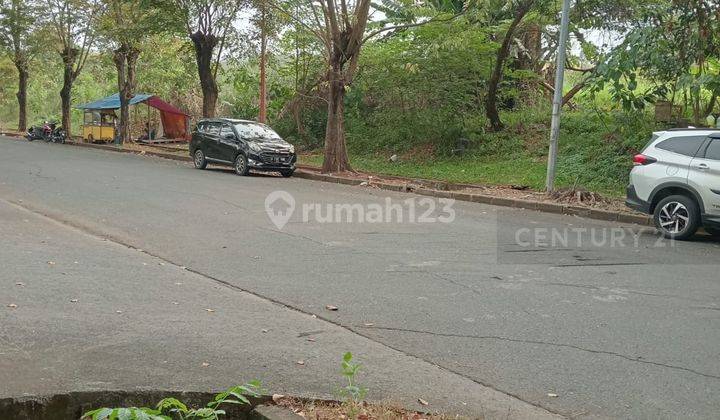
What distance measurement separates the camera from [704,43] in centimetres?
1427

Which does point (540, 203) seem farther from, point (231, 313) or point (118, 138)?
point (118, 138)

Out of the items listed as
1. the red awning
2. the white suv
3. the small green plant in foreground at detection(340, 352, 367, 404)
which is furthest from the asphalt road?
the red awning

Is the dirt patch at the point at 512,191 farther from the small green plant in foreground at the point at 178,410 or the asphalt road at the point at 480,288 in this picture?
the small green plant in foreground at the point at 178,410

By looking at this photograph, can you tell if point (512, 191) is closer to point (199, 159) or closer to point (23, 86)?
point (199, 159)

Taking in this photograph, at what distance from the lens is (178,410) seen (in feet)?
12.5

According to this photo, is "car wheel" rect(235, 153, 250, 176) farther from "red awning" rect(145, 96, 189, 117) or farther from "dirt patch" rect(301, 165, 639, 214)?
"red awning" rect(145, 96, 189, 117)

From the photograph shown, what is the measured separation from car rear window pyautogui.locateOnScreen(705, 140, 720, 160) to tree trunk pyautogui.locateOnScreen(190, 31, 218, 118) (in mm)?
22156

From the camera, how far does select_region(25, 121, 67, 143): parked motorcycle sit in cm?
3675

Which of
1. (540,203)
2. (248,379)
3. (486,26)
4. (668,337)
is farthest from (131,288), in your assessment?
(486,26)

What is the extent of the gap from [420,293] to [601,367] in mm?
2407

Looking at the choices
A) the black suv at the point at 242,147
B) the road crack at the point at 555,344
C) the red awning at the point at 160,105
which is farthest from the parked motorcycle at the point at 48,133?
the road crack at the point at 555,344

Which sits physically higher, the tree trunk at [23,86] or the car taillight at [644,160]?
the tree trunk at [23,86]

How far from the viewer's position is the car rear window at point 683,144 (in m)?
11.2

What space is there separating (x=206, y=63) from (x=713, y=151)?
22476 millimetres
